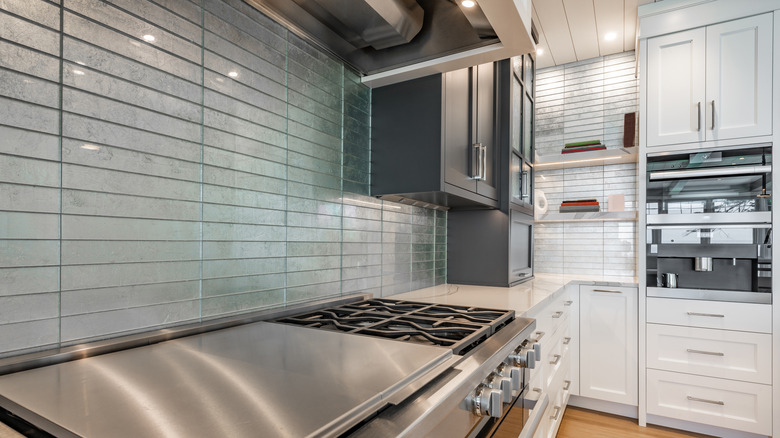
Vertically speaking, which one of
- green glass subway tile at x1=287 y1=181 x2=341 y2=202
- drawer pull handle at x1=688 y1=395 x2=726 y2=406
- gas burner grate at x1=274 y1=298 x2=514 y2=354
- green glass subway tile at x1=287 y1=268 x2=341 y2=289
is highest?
green glass subway tile at x1=287 y1=181 x2=341 y2=202

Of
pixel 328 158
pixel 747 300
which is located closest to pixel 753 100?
pixel 747 300

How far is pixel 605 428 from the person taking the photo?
2.57 m

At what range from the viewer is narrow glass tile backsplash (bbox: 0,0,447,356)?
761mm

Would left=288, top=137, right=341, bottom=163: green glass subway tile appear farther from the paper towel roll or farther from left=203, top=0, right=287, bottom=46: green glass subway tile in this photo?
the paper towel roll

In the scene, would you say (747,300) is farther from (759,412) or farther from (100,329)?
(100,329)

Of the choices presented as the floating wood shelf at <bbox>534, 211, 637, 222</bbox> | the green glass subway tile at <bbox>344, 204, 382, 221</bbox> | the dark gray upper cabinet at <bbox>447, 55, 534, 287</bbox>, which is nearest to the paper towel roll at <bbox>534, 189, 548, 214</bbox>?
the floating wood shelf at <bbox>534, 211, 637, 222</bbox>

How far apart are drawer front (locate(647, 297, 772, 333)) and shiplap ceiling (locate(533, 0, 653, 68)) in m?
1.85

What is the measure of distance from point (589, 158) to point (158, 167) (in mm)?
2890

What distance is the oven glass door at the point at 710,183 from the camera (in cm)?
235

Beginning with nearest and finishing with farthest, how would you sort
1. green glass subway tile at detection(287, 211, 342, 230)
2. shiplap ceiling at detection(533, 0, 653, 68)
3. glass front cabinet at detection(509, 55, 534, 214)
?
green glass subway tile at detection(287, 211, 342, 230)
glass front cabinet at detection(509, 55, 534, 214)
shiplap ceiling at detection(533, 0, 653, 68)

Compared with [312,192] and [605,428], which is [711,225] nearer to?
[605,428]

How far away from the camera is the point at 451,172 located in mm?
1675

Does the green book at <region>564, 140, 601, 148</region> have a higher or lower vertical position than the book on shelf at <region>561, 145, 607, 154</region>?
higher

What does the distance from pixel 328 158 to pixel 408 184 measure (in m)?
0.34
